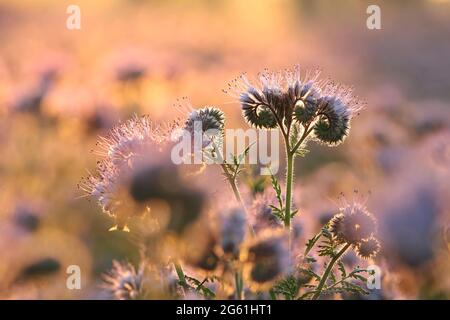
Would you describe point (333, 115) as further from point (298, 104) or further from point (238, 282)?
point (238, 282)

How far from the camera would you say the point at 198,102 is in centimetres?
962

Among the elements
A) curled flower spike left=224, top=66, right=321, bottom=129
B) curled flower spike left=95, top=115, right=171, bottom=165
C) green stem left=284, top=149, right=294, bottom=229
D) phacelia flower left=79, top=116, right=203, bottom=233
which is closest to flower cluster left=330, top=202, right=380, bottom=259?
green stem left=284, top=149, right=294, bottom=229

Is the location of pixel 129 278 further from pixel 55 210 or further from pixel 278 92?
pixel 55 210

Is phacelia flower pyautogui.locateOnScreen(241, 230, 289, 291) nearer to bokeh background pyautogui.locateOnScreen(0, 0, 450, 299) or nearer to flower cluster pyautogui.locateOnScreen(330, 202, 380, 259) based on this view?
flower cluster pyautogui.locateOnScreen(330, 202, 380, 259)

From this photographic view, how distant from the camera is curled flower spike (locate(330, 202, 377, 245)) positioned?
350 cm

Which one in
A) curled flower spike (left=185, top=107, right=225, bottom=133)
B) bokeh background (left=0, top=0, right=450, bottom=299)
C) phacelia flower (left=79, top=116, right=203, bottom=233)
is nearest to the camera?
phacelia flower (left=79, top=116, right=203, bottom=233)

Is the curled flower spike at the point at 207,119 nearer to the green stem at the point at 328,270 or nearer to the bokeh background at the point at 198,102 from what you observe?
the bokeh background at the point at 198,102

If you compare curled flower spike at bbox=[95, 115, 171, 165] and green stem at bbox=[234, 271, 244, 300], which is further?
curled flower spike at bbox=[95, 115, 171, 165]

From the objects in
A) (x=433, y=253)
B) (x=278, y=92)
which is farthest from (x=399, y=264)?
(x=278, y=92)

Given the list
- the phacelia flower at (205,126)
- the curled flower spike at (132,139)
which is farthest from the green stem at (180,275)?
the phacelia flower at (205,126)

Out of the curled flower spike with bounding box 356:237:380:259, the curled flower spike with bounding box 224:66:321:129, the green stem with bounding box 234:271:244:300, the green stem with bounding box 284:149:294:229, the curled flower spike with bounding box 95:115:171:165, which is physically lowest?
the green stem with bounding box 234:271:244:300

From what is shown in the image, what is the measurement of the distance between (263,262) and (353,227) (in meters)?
0.69

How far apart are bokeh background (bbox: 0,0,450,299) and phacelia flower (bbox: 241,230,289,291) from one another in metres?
1.13
